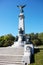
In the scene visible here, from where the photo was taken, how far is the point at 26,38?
92.9ft

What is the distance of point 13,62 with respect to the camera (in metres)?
12.6

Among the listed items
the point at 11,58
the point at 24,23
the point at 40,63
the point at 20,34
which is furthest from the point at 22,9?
the point at 40,63

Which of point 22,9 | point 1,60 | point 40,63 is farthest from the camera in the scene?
point 22,9

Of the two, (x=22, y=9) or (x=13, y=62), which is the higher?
(x=22, y=9)

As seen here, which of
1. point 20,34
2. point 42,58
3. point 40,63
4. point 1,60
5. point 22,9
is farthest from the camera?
point 22,9

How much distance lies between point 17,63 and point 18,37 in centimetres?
1596

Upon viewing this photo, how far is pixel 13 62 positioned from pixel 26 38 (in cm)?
1584

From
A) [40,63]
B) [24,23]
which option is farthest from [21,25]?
[40,63]

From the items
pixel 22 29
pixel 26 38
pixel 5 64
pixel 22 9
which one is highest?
pixel 22 9

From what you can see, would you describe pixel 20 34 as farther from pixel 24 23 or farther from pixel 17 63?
pixel 17 63

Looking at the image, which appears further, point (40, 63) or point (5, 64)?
point (5, 64)

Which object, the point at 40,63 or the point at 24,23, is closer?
the point at 40,63

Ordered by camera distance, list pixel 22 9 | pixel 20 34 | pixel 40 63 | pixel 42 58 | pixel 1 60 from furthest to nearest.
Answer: pixel 22 9
pixel 20 34
pixel 1 60
pixel 42 58
pixel 40 63

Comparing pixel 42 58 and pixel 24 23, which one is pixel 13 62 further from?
pixel 24 23
